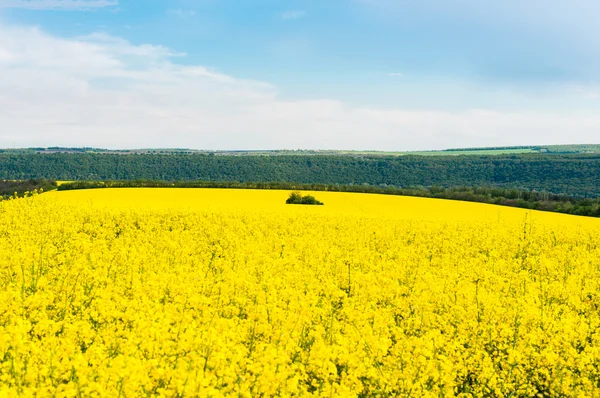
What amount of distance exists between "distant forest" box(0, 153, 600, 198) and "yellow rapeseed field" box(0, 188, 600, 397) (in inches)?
3501

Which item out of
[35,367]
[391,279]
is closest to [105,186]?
[391,279]

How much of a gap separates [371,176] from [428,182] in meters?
16.7

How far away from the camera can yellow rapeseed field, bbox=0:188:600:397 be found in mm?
5684

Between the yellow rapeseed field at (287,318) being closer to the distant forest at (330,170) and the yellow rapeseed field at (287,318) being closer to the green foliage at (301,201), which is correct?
the green foliage at (301,201)

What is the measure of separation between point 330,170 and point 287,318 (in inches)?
4787

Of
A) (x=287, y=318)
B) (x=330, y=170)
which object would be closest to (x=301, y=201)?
(x=287, y=318)

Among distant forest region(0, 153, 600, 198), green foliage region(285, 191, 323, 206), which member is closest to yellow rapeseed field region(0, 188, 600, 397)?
green foliage region(285, 191, 323, 206)

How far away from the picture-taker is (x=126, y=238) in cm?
1598

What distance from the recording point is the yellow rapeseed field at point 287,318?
18.6ft

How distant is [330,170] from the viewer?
129 m

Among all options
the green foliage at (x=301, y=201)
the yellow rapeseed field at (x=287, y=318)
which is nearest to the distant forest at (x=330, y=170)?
the green foliage at (x=301, y=201)

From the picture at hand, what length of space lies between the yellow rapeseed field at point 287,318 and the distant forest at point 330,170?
8893cm

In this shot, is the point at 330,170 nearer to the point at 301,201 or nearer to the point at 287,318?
the point at 301,201

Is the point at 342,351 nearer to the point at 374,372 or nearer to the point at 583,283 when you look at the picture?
the point at 374,372
